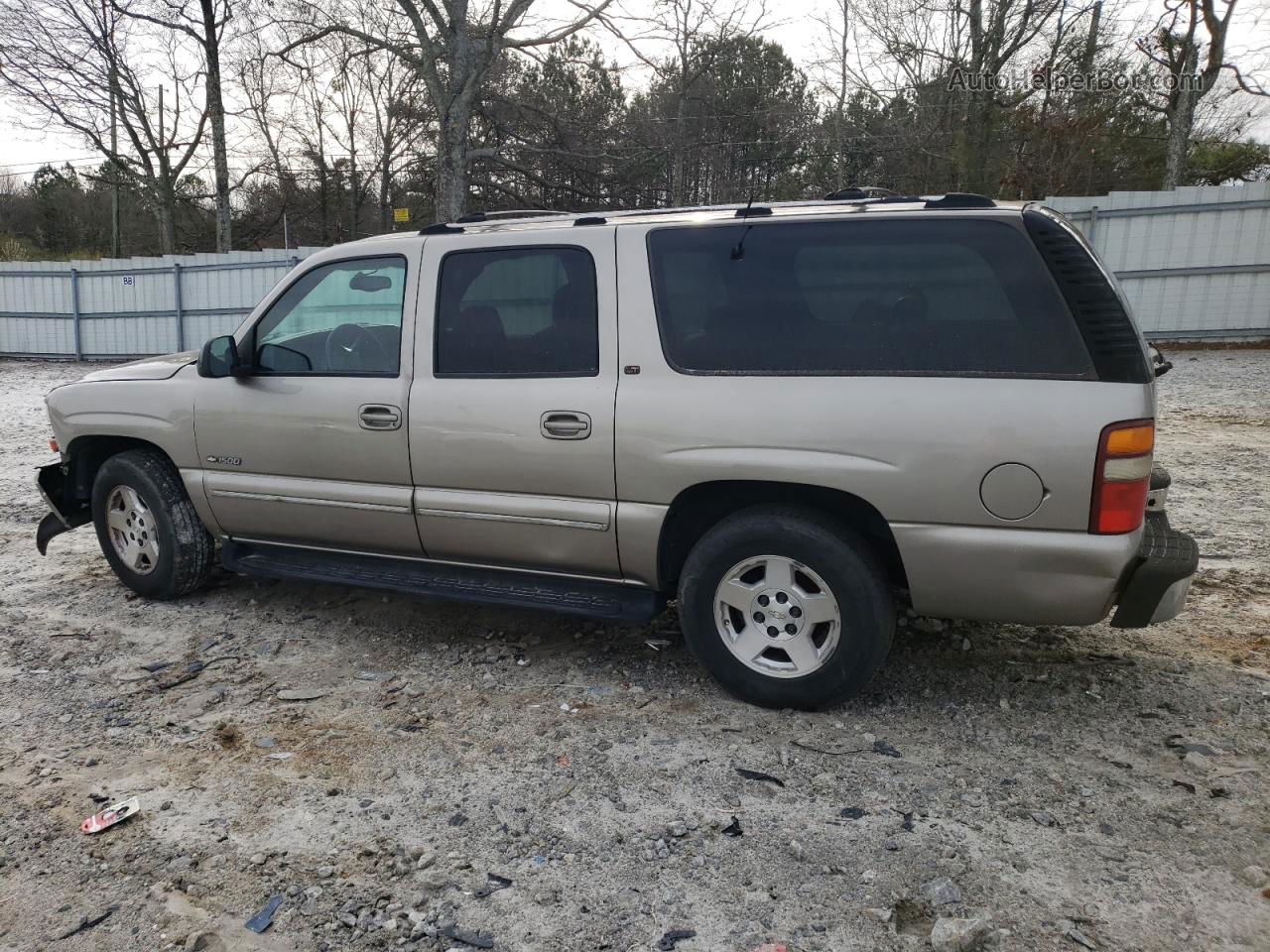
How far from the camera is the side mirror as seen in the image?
4391 millimetres

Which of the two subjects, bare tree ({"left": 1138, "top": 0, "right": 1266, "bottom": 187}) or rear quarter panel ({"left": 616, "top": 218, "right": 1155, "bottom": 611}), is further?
bare tree ({"left": 1138, "top": 0, "right": 1266, "bottom": 187})

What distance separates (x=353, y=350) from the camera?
14.1 feet

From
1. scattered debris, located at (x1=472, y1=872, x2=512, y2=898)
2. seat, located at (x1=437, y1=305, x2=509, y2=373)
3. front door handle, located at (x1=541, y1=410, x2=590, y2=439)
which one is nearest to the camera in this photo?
scattered debris, located at (x1=472, y1=872, x2=512, y2=898)

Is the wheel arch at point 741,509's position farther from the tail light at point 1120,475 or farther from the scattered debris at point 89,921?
the scattered debris at point 89,921

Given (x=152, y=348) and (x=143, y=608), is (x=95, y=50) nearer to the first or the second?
(x=152, y=348)

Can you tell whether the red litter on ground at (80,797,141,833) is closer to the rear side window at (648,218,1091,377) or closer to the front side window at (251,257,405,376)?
the front side window at (251,257,405,376)

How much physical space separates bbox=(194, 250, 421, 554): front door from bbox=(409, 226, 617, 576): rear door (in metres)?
0.14

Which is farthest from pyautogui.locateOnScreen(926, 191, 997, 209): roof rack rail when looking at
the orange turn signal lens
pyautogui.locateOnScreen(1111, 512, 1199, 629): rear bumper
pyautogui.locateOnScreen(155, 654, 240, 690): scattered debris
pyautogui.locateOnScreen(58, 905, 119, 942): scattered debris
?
pyautogui.locateOnScreen(155, 654, 240, 690): scattered debris

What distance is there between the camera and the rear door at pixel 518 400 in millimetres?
3730

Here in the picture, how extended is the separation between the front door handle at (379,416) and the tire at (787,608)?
1484 mm

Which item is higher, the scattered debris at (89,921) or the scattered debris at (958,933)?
the scattered debris at (958,933)

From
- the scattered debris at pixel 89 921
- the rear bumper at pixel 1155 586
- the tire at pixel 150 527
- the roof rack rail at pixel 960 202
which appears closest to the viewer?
the scattered debris at pixel 89 921

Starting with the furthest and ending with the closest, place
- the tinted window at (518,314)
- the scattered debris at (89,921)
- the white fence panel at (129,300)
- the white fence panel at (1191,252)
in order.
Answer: the white fence panel at (129,300), the white fence panel at (1191,252), the tinted window at (518,314), the scattered debris at (89,921)

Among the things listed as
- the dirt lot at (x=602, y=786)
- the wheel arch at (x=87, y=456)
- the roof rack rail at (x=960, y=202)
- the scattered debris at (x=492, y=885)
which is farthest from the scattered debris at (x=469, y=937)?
the wheel arch at (x=87, y=456)
